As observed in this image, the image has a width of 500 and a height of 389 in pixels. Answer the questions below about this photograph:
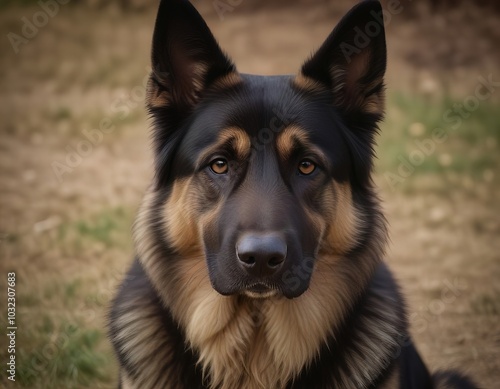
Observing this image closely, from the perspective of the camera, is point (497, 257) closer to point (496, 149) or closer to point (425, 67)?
point (496, 149)

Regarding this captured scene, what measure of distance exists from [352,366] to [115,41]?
1112cm

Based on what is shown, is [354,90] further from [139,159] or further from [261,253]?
[139,159]

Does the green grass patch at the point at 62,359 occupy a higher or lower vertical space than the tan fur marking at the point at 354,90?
lower

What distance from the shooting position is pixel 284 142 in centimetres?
391

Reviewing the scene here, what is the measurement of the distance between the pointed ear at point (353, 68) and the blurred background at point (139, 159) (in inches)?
107

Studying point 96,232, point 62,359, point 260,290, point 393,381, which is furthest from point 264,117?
point 96,232

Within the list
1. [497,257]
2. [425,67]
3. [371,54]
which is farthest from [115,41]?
[371,54]

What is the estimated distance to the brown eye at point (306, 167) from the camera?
4.00 meters

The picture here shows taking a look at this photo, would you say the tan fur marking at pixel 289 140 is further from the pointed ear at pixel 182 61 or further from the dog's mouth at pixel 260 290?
the dog's mouth at pixel 260 290

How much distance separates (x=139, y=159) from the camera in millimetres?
10719

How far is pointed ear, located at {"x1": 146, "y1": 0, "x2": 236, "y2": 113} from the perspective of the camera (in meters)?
3.93

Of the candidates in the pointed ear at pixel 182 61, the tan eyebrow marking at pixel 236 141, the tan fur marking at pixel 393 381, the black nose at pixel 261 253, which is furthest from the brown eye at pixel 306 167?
the tan fur marking at pixel 393 381

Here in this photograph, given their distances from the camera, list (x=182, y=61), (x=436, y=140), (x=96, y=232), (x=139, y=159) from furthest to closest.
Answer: (x=436, y=140)
(x=139, y=159)
(x=96, y=232)
(x=182, y=61)

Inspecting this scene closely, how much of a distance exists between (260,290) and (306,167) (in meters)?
0.82
